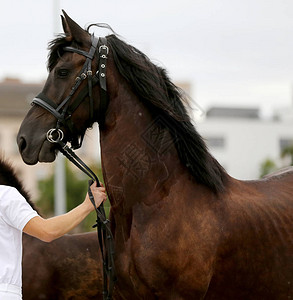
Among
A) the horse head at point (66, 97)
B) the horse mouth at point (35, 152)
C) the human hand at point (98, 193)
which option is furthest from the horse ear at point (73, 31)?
the human hand at point (98, 193)

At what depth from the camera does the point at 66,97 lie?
4.22 m

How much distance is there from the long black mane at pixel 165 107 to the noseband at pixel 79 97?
0.12 m

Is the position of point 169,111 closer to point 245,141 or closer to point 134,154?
point 134,154

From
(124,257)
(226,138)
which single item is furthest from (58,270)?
(226,138)

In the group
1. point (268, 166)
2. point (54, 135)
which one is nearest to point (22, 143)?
point (54, 135)

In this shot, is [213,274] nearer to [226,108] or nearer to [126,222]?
[126,222]

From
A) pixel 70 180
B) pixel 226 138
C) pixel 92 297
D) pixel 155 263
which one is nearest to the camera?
pixel 155 263

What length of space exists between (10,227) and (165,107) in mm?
1377

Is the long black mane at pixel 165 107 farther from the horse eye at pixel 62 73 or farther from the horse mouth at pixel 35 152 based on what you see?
the horse mouth at pixel 35 152

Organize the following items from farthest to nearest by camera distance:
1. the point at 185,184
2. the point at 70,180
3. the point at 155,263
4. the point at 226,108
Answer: the point at 226,108
the point at 70,180
the point at 185,184
the point at 155,263

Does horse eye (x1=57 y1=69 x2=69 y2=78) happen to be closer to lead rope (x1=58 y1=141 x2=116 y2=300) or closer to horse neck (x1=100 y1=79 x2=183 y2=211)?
horse neck (x1=100 y1=79 x2=183 y2=211)

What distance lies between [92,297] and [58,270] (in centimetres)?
40

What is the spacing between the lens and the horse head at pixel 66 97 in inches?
165

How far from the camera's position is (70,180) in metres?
38.3
